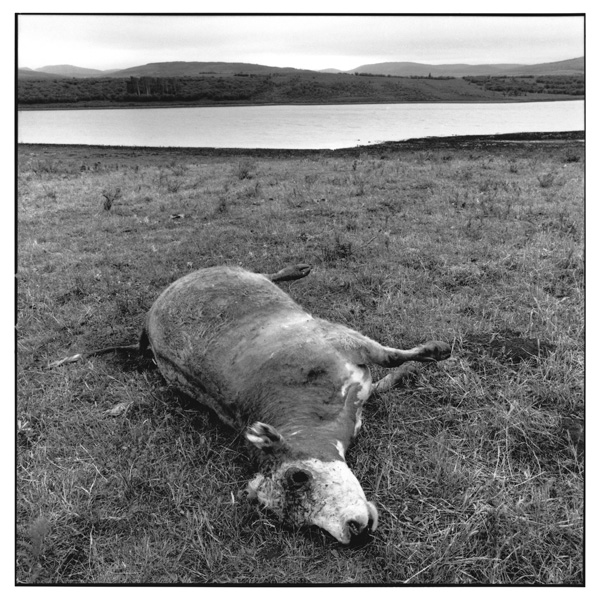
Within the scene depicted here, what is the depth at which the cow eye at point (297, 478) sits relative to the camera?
10.5 ft

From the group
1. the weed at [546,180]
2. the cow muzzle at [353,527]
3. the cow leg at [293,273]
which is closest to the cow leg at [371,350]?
the cow muzzle at [353,527]

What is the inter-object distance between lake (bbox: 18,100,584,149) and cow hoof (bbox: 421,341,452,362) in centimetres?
267

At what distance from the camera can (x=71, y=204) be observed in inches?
453

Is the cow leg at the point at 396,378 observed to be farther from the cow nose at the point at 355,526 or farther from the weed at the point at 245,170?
the weed at the point at 245,170

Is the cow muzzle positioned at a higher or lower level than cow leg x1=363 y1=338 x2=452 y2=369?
lower

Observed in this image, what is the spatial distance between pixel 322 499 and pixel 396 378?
2092 mm

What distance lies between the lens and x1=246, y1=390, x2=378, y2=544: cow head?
3.04 meters

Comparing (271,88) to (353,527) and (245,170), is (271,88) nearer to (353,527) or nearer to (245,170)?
(353,527)

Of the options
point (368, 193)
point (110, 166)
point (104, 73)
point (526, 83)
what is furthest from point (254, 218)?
point (110, 166)

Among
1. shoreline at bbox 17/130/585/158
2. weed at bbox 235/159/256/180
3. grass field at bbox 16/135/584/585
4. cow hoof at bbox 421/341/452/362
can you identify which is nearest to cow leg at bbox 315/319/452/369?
cow hoof at bbox 421/341/452/362

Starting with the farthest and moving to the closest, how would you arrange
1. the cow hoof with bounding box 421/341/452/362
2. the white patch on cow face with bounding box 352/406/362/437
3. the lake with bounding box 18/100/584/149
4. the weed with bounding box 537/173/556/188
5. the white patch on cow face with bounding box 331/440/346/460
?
the weed with bounding box 537/173/556/188, the lake with bounding box 18/100/584/149, the cow hoof with bounding box 421/341/452/362, the white patch on cow face with bounding box 352/406/362/437, the white patch on cow face with bounding box 331/440/346/460

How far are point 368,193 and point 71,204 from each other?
6.47 meters

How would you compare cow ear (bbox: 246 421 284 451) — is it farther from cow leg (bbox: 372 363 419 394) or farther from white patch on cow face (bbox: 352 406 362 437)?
cow leg (bbox: 372 363 419 394)

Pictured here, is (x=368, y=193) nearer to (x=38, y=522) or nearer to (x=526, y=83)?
(x=526, y=83)
